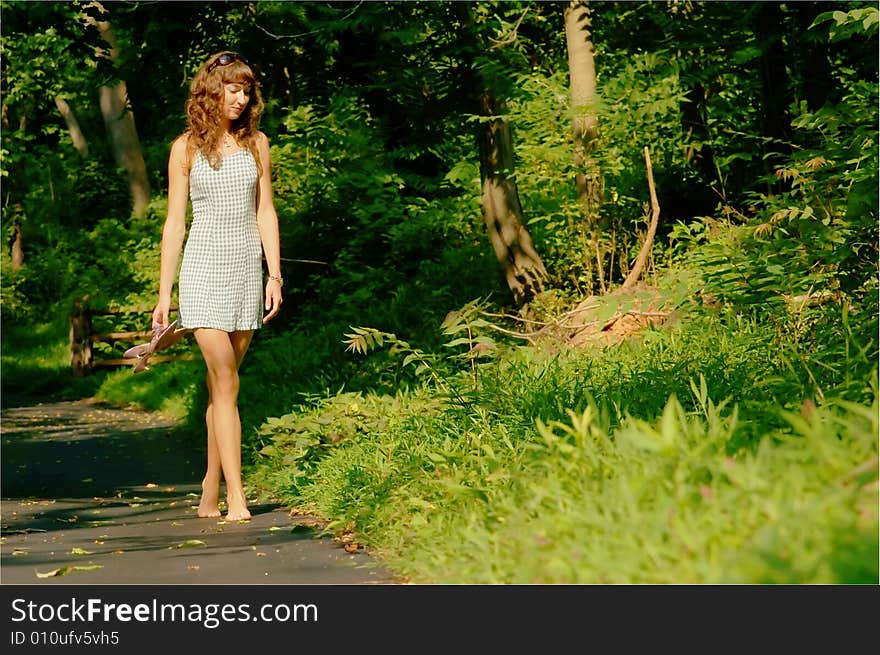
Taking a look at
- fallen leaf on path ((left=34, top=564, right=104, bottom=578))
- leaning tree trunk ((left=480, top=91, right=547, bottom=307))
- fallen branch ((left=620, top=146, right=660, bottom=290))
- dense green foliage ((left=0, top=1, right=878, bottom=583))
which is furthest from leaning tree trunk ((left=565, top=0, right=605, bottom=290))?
fallen leaf on path ((left=34, top=564, right=104, bottom=578))

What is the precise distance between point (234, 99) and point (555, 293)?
17.5 ft

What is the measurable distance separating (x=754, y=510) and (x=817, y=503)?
17 cm

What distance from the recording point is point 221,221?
22.3 feet

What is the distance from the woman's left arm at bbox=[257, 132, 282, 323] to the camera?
6.92 metres

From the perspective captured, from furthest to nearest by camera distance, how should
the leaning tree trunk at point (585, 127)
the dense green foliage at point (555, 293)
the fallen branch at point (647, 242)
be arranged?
the leaning tree trunk at point (585, 127) → the fallen branch at point (647, 242) → the dense green foliage at point (555, 293)

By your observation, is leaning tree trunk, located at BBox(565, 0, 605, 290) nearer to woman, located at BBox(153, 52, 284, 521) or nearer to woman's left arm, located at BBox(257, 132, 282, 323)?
woman's left arm, located at BBox(257, 132, 282, 323)

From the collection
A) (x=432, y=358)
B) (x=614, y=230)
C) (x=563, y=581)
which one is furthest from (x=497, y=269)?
(x=563, y=581)

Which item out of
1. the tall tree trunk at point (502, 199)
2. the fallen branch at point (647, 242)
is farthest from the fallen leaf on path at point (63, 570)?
the tall tree trunk at point (502, 199)

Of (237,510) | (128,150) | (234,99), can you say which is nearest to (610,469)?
(237,510)

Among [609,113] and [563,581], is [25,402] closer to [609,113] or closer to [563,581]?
[609,113]

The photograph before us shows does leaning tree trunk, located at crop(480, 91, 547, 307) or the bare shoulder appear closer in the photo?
the bare shoulder

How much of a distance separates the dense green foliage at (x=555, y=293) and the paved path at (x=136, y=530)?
35cm

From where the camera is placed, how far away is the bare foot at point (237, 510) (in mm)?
7031

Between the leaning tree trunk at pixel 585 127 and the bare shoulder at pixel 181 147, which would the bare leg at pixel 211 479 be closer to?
the bare shoulder at pixel 181 147
